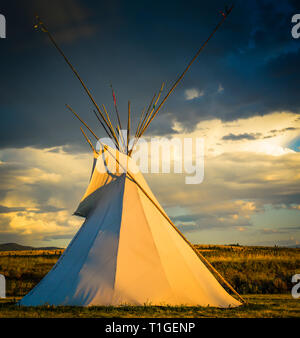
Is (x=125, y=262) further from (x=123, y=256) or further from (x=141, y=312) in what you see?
(x=141, y=312)

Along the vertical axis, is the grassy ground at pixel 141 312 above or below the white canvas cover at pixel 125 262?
below

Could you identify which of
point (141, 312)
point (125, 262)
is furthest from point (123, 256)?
point (141, 312)

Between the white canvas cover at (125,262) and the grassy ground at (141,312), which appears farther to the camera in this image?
the white canvas cover at (125,262)

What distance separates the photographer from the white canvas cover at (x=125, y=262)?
7.35m

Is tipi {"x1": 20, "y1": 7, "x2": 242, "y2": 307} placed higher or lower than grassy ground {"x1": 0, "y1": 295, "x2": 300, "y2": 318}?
higher

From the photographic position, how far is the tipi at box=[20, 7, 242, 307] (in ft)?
24.2

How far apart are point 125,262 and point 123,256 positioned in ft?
0.44

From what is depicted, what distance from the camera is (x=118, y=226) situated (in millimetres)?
8078

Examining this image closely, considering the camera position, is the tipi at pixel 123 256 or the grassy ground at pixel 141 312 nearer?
the grassy ground at pixel 141 312

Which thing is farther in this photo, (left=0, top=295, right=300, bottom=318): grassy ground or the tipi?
the tipi

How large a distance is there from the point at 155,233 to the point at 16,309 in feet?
10.5
